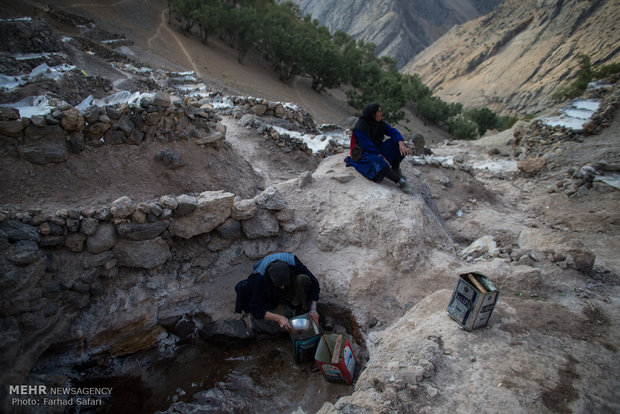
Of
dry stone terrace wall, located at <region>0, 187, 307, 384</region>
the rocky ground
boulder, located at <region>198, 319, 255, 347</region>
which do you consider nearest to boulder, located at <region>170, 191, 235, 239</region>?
dry stone terrace wall, located at <region>0, 187, 307, 384</region>

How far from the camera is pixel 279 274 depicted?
10.1 ft

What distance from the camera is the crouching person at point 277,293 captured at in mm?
3100

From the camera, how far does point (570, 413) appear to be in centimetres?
200

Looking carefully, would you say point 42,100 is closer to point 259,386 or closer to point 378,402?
point 259,386

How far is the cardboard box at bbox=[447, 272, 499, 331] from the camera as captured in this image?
2.51 metres

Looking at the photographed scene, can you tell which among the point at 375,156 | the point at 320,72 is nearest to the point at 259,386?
the point at 375,156

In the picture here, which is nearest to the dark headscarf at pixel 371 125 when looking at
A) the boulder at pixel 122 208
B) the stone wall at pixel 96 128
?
the stone wall at pixel 96 128

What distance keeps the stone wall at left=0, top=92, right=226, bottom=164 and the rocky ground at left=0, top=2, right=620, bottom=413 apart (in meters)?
0.15

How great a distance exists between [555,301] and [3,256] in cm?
504

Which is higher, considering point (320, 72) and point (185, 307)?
point (320, 72)

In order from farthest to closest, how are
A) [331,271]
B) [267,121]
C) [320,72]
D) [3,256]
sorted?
1. [320,72]
2. [267,121]
3. [331,271]
4. [3,256]

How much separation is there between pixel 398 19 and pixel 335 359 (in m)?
85.3

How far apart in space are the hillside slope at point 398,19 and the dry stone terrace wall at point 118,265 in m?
70.5

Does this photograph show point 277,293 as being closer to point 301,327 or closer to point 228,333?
point 301,327
